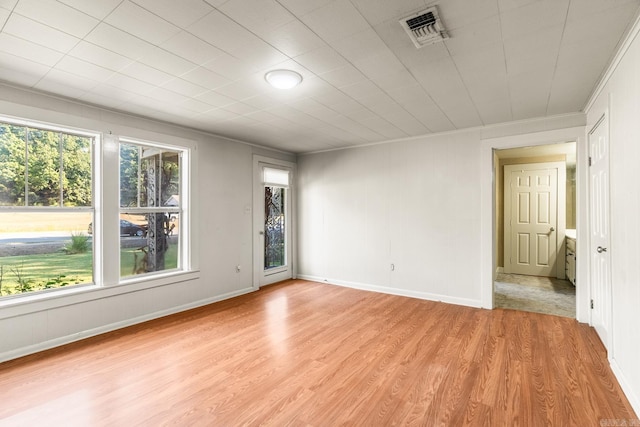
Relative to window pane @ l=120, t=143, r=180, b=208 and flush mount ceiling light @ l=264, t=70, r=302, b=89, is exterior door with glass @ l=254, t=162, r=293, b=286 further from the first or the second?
flush mount ceiling light @ l=264, t=70, r=302, b=89

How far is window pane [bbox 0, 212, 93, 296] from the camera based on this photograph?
9.32ft

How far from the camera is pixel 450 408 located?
202cm

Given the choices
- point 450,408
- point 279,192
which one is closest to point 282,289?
point 279,192

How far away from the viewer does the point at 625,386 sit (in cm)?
212

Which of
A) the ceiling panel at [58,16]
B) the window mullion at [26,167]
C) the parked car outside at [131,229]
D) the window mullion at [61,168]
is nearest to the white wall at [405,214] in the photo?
the parked car outside at [131,229]

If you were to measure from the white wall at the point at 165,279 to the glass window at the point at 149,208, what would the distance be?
0.74 feet

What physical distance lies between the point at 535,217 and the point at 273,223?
519cm

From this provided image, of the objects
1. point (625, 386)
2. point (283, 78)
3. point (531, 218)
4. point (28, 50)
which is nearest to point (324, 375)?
point (625, 386)

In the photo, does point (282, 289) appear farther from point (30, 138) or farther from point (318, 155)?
point (30, 138)

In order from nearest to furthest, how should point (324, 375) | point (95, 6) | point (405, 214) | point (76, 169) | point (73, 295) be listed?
point (95, 6), point (324, 375), point (73, 295), point (76, 169), point (405, 214)

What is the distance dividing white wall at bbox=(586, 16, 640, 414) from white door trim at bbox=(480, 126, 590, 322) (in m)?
1.14

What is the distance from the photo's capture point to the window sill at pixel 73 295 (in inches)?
109

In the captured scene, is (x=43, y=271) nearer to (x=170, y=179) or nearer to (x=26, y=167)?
(x=26, y=167)

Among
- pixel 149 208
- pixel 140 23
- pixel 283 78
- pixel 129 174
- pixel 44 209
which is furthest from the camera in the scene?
pixel 149 208
